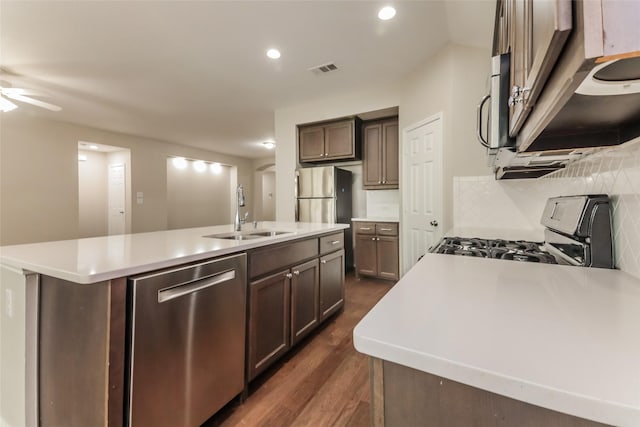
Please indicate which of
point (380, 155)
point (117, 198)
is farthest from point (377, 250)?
point (117, 198)

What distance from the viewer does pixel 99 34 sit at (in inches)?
96.4

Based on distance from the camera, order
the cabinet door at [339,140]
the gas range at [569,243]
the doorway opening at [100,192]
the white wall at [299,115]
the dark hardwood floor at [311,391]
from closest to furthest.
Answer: the gas range at [569,243] < the dark hardwood floor at [311,391] < the white wall at [299,115] < the cabinet door at [339,140] < the doorway opening at [100,192]

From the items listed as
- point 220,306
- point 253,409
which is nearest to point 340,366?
point 253,409

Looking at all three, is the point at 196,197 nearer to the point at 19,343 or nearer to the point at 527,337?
the point at 19,343

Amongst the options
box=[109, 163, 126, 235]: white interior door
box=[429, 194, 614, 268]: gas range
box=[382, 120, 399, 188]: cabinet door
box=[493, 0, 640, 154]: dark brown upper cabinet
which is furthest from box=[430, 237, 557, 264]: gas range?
box=[109, 163, 126, 235]: white interior door

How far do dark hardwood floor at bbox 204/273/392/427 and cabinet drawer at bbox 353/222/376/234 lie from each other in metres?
1.79

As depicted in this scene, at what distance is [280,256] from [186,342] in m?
0.74

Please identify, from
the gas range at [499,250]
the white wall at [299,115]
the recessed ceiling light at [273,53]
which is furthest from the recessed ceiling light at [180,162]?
the gas range at [499,250]

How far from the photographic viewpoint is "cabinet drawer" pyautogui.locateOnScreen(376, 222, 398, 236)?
144 inches

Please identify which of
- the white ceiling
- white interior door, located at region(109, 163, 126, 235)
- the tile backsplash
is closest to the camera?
the tile backsplash

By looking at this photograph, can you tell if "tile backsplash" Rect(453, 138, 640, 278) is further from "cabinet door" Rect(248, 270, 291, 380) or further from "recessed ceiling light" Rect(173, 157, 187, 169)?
"recessed ceiling light" Rect(173, 157, 187, 169)

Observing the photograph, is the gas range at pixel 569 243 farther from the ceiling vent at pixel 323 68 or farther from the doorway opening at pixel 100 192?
the doorway opening at pixel 100 192

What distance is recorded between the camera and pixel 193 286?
47.5 inches

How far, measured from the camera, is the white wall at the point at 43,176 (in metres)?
4.11
